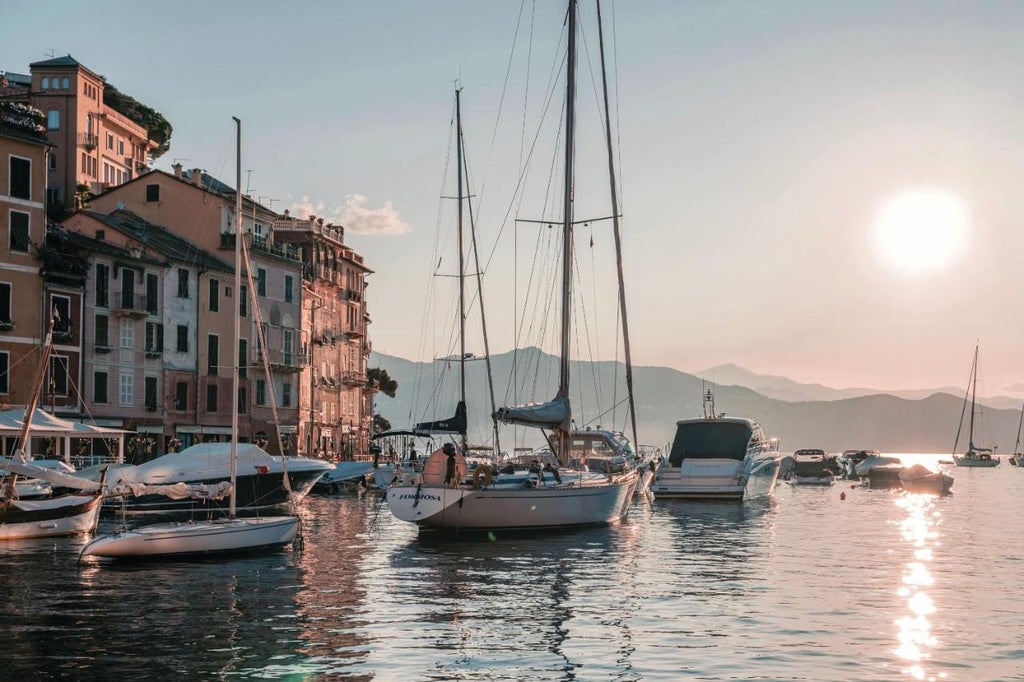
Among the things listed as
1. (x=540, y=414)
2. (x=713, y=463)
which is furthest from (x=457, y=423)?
(x=540, y=414)

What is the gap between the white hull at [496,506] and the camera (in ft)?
139

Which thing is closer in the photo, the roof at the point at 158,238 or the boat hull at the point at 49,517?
the boat hull at the point at 49,517

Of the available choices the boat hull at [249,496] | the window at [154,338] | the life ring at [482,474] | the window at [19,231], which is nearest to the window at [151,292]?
the window at [154,338]

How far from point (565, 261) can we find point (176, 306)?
4224cm

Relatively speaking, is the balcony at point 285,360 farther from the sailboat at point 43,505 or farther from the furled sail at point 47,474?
the furled sail at point 47,474

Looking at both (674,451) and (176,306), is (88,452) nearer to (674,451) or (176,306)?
(176,306)

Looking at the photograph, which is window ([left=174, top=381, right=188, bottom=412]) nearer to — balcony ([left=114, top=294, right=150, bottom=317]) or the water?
balcony ([left=114, top=294, right=150, bottom=317])

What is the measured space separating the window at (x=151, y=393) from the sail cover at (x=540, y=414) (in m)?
40.3

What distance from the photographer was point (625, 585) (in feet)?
104

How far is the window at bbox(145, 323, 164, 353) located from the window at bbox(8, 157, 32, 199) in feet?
46.3

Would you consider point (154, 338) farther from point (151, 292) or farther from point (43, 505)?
point (43, 505)

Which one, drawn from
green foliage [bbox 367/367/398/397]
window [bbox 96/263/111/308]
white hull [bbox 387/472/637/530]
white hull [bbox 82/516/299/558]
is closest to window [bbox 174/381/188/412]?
window [bbox 96/263/111/308]

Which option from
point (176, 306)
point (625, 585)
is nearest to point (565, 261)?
point (625, 585)

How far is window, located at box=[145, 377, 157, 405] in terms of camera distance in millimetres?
81625
